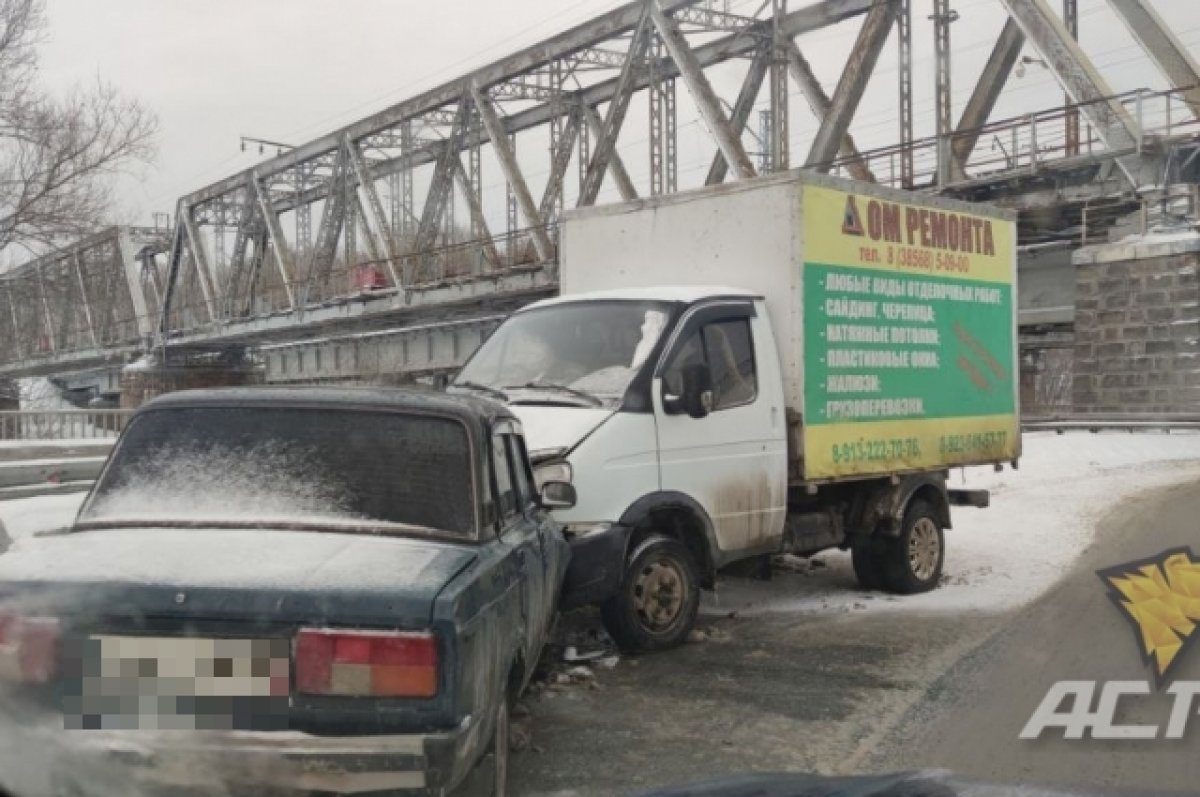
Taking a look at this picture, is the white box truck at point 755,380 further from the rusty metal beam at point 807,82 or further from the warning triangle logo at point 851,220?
the rusty metal beam at point 807,82

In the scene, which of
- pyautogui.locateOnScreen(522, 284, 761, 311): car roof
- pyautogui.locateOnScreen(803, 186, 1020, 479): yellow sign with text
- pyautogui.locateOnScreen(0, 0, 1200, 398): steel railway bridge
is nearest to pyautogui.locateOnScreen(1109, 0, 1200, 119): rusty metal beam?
pyautogui.locateOnScreen(0, 0, 1200, 398): steel railway bridge

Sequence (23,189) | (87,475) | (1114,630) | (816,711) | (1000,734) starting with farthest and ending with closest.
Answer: (23,189) → (87,475) → (1114,630) → (816,711) → (1000,734)

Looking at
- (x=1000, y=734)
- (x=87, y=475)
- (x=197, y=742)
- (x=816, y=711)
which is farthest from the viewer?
(x=87, y=475)

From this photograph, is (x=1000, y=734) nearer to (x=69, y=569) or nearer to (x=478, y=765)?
(x=478, y=765)

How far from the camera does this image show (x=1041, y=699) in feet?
17.9

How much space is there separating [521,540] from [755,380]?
308cm

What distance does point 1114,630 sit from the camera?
6.86 m

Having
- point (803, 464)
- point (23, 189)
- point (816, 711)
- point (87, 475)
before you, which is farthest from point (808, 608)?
point (23, 189)

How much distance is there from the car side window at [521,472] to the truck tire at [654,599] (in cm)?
125

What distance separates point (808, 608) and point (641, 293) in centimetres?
273

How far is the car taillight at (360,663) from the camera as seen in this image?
114 inches

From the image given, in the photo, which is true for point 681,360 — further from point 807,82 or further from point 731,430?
point 807,82

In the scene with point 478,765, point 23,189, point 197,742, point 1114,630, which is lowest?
point 1114,630

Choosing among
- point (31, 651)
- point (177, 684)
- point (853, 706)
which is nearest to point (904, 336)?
point (853, 706)
